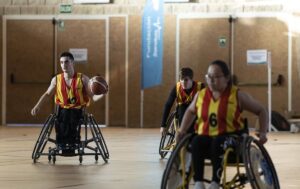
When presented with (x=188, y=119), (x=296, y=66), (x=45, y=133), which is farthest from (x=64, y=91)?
(x=296, y=66)

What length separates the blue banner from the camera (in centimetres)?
2297

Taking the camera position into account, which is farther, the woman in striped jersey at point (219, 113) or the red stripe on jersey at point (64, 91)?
the red stripe on jersey at point (64, 91)

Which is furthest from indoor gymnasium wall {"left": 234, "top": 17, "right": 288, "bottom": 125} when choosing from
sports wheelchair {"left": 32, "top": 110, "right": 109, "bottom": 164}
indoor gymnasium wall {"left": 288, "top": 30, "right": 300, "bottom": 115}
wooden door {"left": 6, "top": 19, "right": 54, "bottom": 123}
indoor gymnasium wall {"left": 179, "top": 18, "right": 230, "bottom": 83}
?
sports wheelchair {"left": 32, "top": 110, "right": 109, "bottom": 164}

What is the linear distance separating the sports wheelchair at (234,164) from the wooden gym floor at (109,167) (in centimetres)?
206

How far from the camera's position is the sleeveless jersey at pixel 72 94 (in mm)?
11531

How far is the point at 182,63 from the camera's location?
23000mm

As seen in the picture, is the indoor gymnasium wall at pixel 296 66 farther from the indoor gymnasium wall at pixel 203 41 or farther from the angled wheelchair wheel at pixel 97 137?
the angled wheelchair wheel at pixel 97 137

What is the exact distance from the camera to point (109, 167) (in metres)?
11.1

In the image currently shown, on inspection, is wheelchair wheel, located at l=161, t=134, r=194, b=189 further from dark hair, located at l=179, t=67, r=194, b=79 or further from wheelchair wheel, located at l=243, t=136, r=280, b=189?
dark hair, located at l=179, t=67, r=194, b=79

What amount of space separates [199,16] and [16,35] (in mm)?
4918

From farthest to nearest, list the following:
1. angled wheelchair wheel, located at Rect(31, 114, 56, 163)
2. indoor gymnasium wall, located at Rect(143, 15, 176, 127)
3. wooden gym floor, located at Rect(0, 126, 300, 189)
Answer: indoor gymnasium wall, located at Rect(143, 15, 176, 127)
angled wheelchair wheel, located at Rect(31, 114, 56, 163)
wooden gym floor, located at Rect(0, 126, 300, 189)

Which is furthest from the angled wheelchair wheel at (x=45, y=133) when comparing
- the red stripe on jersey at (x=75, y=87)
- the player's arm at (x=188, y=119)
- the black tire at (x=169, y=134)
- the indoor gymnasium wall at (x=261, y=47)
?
the indoor gymnasium wall at (x=261, y=47)

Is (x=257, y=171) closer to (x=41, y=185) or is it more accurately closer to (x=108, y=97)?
(x=41, y=185)

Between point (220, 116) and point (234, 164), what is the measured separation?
39cm
